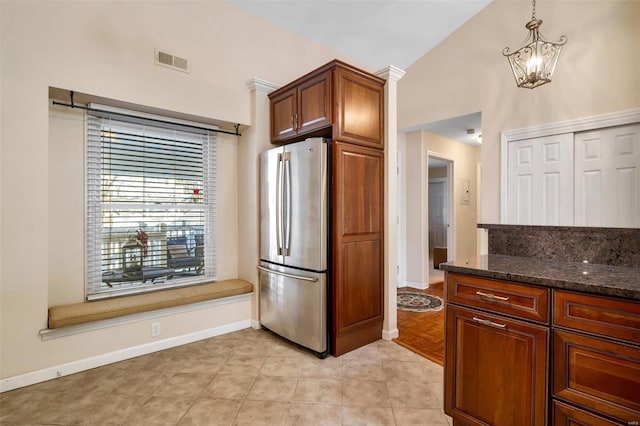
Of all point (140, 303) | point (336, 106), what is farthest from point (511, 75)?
point (140, 303)

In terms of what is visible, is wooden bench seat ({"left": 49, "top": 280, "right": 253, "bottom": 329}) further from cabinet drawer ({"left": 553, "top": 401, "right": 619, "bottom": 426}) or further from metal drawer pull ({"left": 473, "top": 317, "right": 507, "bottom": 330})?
cabinet drawer ({"left": 553, "top": 401, "right": 619, "bottom": 426})

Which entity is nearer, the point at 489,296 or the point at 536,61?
the point at 489,296

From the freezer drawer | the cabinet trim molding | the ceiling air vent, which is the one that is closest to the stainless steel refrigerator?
the freezer drawer

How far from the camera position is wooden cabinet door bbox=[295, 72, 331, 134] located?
2671 millimetres

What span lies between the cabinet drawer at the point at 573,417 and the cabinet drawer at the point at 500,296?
34cm

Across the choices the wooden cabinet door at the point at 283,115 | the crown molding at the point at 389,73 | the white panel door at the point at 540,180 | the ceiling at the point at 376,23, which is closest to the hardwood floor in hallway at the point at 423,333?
the white panel door at the point at 540,180

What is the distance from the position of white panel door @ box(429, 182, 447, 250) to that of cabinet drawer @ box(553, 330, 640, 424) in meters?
7.15

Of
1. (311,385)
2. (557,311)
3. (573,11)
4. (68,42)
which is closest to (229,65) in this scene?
(68,42)

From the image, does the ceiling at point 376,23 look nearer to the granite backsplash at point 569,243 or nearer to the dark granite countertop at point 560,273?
the granite backsplash at point 569,243

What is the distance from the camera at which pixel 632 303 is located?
1117 millimetres

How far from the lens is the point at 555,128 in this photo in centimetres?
339

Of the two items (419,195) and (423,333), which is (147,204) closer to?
(423,333)

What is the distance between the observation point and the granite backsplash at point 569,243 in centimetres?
152

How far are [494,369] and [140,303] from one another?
2.60m
